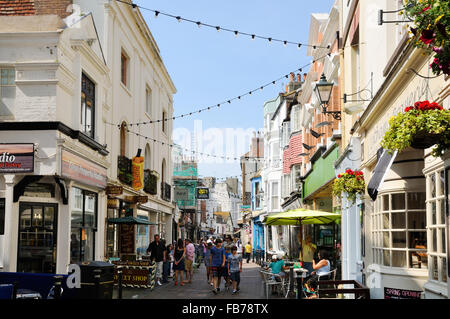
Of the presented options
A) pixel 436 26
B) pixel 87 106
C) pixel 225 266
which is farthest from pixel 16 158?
pixel 436 26

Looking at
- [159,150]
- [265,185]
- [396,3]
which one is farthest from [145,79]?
[265,185]

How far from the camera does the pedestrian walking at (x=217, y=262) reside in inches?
675

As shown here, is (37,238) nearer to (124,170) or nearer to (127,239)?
(124,170)

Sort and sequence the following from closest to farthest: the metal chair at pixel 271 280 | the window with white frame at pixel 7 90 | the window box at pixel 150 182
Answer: the window with white frame at pixel 7 90 < the metal chair at pixel 271 280 < the window box at pixel 150 182

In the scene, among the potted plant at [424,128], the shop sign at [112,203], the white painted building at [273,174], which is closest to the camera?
the potted plant at [424,128]

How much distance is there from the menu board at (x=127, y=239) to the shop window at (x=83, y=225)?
3.88m

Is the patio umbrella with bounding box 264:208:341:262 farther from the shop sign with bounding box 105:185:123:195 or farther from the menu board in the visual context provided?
the menu board

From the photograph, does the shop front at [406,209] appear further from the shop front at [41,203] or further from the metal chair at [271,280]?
the shop front at [41,203]

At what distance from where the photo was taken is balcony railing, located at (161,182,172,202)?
30672 mm

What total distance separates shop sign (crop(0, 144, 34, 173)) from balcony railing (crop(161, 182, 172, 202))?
17319mm

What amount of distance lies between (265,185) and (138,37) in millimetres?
23322

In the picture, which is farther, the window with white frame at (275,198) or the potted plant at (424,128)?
the window with white frame at (275,198)

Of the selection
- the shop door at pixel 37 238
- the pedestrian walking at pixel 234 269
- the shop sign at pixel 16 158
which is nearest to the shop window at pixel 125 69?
the pedestrian walking at pixel 234 269

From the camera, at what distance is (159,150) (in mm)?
29703
